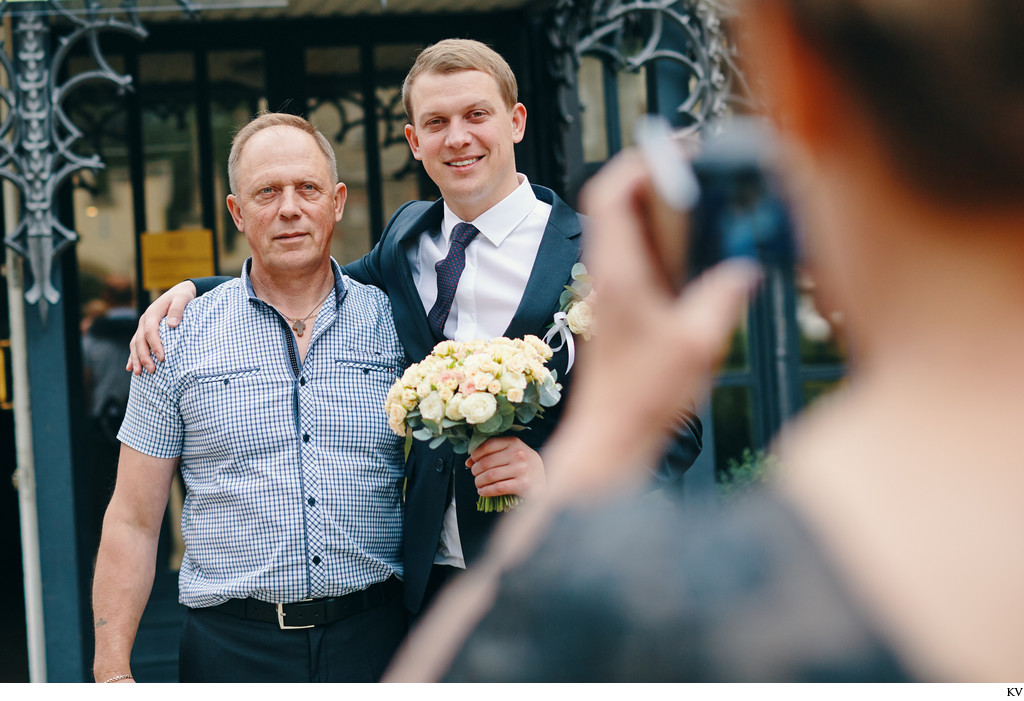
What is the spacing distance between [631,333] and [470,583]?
0.61 feet

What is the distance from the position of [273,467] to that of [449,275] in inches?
25.6

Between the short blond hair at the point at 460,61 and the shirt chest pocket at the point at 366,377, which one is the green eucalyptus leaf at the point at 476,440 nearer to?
the shirt chest pocket at the point at 366,377

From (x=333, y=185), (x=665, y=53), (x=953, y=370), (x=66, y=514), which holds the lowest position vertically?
(x=66, y=514)

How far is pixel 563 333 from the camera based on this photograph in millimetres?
2242

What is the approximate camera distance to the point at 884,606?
44 cm

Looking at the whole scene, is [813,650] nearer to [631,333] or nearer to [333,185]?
[631,333]

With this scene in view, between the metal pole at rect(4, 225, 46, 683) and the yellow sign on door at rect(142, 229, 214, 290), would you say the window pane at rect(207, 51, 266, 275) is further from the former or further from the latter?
the metal pole at rect(4, 225, 46, 683)

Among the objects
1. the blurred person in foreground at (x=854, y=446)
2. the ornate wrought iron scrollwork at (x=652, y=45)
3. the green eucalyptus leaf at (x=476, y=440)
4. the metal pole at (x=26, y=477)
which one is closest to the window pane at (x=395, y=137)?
the ornate wrought iron scrollwork at (x=652, y=45)

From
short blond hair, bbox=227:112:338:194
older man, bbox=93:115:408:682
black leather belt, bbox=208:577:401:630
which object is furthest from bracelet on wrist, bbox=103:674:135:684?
short blond hair, bbox=227:112:338:194

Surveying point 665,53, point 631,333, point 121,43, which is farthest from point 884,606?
point 121,43

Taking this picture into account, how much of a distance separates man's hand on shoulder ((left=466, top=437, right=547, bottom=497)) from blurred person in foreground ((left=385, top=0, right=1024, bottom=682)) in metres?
1.58

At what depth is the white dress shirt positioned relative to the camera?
2361mm

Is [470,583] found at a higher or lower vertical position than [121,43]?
lower

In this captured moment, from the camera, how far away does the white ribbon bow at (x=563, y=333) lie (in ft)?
7.27
